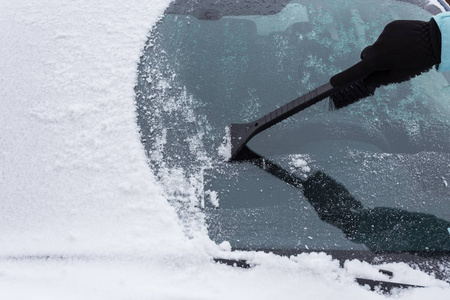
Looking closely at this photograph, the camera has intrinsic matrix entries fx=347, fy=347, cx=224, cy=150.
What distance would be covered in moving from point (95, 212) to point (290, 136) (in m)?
0.83

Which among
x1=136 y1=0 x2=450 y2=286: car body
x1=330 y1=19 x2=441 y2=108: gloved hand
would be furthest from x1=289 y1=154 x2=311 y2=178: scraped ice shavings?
x1=330 y1=19 x2=441 y2=108: gloved hand

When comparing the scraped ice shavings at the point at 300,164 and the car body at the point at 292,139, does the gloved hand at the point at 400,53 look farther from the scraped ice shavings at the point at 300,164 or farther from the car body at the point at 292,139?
the scraped ice shavings at the point at 300,164

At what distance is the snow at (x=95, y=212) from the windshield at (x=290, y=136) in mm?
80

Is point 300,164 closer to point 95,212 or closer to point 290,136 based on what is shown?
point 290,136

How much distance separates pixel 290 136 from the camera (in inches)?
57.8

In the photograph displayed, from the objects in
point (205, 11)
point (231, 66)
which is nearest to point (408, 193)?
point (231, 66)

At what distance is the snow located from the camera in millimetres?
1160

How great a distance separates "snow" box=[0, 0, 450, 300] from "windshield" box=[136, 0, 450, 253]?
0.08 m

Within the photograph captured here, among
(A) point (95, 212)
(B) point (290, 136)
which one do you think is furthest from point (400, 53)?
(A) point (95, 212)

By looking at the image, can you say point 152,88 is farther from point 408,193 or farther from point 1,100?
point 408,193

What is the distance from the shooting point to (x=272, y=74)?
1.63m

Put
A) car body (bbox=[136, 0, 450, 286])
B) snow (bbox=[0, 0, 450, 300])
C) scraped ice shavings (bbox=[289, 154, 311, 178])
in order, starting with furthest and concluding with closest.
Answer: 1. scraped ice shavings (bbox=[289, 154, 311, 178])
2. car body (bbox=[136, 0, 450, 286])
3. snow (bbox=[0, 0, 450, 300])

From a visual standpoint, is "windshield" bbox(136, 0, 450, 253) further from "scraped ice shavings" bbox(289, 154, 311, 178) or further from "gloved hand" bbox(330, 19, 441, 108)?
"gloved hand" bbox(330, 19, 441, 108)

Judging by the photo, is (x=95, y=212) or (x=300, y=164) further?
(x=300, y=164)
